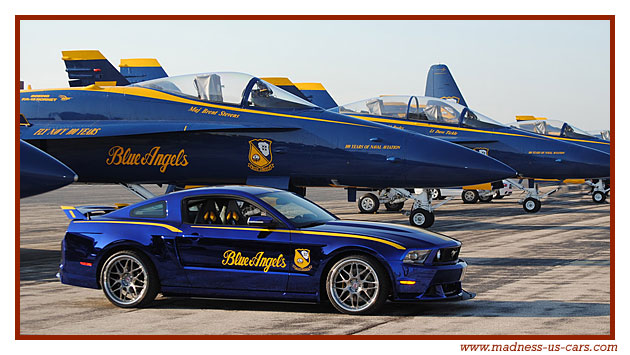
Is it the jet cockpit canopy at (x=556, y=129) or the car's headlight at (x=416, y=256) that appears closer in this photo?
the car's headlight at (x=416, y=256)

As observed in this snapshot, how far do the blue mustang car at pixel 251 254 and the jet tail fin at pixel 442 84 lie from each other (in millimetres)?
37739

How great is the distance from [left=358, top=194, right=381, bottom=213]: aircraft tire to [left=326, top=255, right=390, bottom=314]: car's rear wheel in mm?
19426

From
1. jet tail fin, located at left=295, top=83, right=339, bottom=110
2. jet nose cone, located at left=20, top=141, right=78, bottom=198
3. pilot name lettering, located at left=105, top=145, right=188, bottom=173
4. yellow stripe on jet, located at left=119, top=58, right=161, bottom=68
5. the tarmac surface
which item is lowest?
the tarmac surface

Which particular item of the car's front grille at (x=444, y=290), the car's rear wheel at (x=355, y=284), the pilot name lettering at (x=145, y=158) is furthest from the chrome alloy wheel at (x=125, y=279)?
the pilot name lettering at (x=145, y=158)

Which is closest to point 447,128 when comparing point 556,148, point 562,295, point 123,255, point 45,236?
point 556,148

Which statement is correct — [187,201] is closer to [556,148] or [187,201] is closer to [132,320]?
[132,320]

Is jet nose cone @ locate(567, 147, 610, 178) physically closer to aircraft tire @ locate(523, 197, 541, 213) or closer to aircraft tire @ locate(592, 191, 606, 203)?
aircraft tire @ locate(523, 197, 541, 213)

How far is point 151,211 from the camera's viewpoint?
33.8 feet

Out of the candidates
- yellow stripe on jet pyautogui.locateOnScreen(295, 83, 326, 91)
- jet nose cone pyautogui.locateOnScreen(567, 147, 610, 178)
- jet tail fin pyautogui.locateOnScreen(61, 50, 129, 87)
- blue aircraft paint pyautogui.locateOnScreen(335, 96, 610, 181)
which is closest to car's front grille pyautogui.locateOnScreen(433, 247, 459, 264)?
blue aircraft paint pyautogui.locateOnScreen(335, 96, 610, 181)

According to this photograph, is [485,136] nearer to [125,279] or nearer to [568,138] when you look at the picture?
[568,138]

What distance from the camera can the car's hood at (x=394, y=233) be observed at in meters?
9.48

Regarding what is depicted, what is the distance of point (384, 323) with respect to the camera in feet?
29.0

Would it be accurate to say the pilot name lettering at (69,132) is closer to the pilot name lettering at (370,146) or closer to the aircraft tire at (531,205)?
the pilot name lettering at (370,146)

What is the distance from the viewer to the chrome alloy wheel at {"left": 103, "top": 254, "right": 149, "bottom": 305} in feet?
32.6
